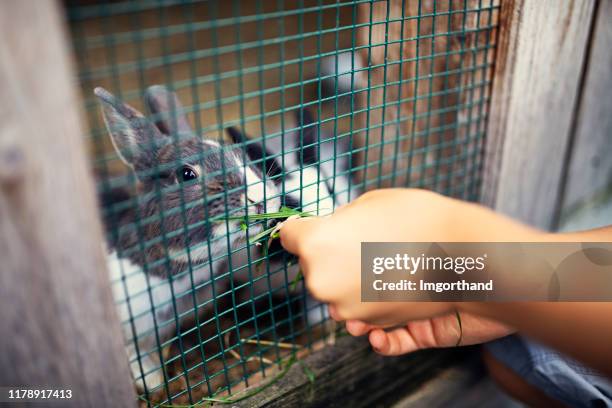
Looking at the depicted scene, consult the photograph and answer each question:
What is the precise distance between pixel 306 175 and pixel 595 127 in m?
1.06

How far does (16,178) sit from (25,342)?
23 cm

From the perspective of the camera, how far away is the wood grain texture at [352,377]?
4.29 feet

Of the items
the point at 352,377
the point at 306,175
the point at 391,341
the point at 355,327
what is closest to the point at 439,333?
the point at 391,341

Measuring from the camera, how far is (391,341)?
114 cm

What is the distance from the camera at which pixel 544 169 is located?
1.70m

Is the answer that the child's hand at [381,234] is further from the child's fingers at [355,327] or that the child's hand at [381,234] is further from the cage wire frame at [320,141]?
the cage wire frame at [320,141]

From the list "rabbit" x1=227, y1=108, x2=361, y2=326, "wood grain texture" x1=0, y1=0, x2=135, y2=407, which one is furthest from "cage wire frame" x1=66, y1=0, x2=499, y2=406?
"wood grain texture" x1=0, y1=0, x2=135, y2=407

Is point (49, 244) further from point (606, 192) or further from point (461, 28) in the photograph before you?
point (606, 192)

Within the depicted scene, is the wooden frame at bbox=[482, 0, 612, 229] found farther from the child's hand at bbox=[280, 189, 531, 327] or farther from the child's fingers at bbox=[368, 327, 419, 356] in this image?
the child's hand at bbox=[280, 189, 531, 327]

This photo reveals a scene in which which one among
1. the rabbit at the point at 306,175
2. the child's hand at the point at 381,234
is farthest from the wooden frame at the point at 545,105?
the child's hand at the point at 381,234

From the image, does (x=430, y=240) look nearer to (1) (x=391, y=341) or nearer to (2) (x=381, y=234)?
(2) (x=381, y=234)

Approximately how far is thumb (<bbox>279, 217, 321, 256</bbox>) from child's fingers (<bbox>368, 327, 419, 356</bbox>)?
351 mm

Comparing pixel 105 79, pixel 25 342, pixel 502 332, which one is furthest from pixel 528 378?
pixel 105 79

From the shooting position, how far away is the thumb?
808 millimetres
